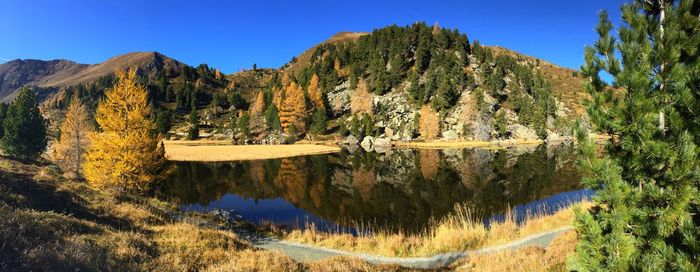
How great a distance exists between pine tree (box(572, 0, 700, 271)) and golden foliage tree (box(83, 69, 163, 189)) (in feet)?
96.0

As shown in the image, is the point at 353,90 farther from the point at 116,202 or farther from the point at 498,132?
the point at 116,202

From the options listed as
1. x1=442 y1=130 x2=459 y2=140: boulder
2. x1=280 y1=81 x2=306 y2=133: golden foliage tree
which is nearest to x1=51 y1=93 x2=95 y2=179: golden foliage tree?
x1=280 y1=81 x2=306 y2=133: golden foliage tree

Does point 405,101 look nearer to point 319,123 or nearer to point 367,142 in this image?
point 367,142

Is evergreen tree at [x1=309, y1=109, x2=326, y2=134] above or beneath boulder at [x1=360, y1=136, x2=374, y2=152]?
above

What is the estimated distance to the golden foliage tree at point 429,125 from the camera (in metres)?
115

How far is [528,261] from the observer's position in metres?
11.8

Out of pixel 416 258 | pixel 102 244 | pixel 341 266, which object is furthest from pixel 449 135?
pixel 102 244

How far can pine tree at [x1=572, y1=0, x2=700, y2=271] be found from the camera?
20.5 ft

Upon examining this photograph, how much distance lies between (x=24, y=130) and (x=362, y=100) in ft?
345

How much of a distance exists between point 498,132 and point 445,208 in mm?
90130

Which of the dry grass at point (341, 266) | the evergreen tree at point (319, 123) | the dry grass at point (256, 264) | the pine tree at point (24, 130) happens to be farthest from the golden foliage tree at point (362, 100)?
the dry grass at point (256, 264)

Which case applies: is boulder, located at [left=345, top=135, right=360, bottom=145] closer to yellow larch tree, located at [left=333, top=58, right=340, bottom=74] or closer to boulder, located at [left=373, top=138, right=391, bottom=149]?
boulder, located at [left=373, top=138, right=391, bottom=149]

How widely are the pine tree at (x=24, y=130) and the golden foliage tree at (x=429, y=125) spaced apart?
91.8 metres

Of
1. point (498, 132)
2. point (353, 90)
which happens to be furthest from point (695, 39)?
point (353, 90)
